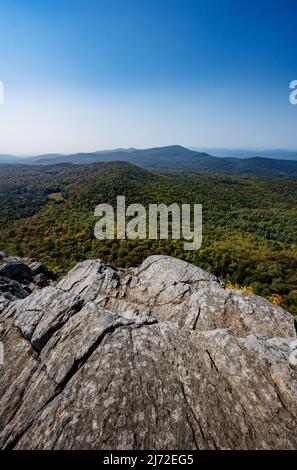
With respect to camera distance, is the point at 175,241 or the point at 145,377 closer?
the point at 145,377

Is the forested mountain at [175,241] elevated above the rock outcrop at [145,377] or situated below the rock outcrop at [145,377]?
below

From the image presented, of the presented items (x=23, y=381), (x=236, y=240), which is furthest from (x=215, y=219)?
(x=23, y=381)

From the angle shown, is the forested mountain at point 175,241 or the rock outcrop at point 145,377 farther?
the forested mountain at point 175,241

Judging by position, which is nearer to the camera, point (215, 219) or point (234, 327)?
point (234, 327)

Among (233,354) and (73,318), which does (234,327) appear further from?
(73,318)
